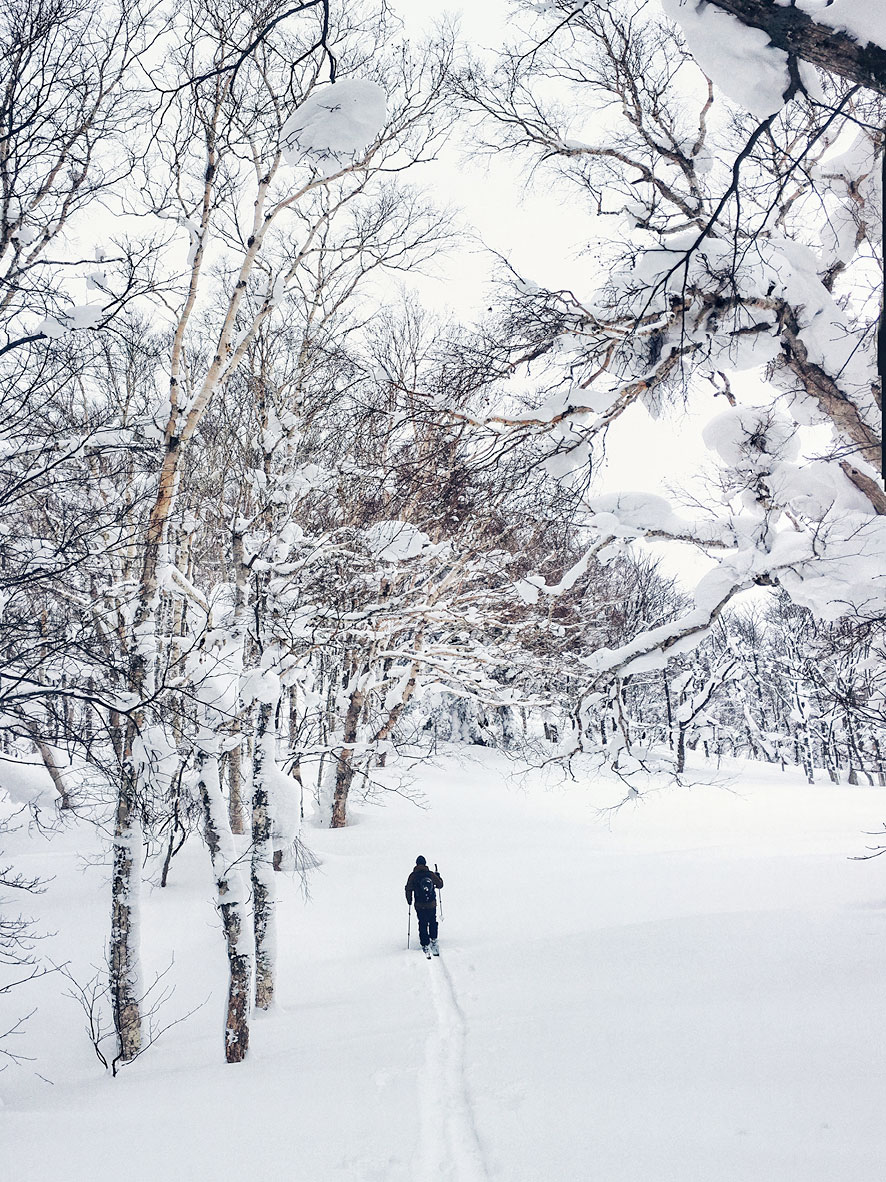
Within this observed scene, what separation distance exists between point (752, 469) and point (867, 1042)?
14.3ft

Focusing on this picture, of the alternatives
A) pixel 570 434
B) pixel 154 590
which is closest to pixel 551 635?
pixel 154 590

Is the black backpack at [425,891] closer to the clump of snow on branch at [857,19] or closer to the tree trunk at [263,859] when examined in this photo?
the tree trunk at [263,859]

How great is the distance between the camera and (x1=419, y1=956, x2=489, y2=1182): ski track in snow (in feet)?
13.7

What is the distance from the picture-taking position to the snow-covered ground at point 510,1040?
4062 millimetres

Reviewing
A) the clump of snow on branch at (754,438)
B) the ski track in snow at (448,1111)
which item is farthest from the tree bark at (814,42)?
the ski track in snow at (448,1111)

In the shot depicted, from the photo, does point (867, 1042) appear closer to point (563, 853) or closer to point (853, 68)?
point (853, 68)

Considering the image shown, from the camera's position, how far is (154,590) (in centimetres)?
644

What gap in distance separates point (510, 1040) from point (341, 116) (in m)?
6.92

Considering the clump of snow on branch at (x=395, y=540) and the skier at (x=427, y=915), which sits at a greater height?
the clump of snow on branch at (x=395, y=540)

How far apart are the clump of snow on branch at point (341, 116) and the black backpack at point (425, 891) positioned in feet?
30.1

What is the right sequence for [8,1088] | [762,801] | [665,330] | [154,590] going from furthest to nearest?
1. [762,801]
2. [8,1088]
3. [154,590]
4. [665,330]

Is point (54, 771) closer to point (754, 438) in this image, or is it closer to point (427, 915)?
point (427, 915)

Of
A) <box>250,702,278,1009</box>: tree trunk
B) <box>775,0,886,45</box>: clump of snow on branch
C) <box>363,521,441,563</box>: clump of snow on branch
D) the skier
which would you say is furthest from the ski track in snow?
<box>775,0,886,45</box>: clump of snow on branch

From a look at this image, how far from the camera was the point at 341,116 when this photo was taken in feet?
8.95
